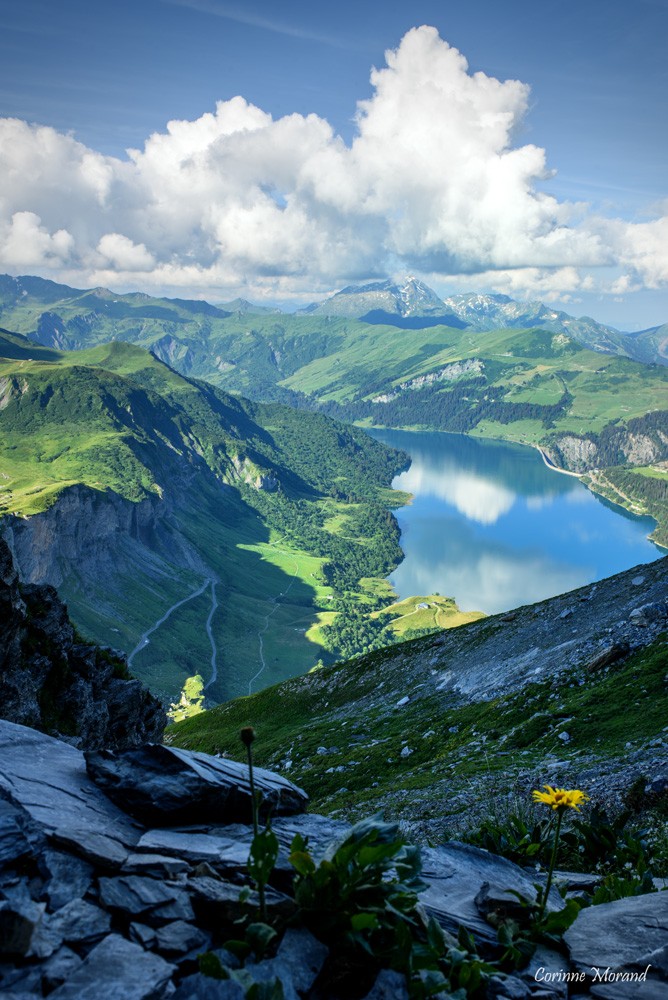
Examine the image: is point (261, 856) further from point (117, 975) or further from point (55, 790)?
point (55, 790)

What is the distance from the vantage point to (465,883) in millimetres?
11102

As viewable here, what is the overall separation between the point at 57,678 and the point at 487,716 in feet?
86.5

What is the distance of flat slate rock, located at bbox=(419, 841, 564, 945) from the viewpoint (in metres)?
9.66

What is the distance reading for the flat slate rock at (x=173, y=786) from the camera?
10.6 metres

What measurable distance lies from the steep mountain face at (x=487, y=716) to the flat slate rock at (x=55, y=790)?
45.8 ft

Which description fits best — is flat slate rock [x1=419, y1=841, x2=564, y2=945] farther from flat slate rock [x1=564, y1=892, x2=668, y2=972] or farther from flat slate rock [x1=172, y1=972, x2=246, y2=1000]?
flat slate rock [x1=172, y1=972, x2=246, y2=1000]

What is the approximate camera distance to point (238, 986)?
6672 millimetres

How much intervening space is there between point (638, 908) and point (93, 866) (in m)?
8.28

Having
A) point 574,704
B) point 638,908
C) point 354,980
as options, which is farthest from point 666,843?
point 574,704

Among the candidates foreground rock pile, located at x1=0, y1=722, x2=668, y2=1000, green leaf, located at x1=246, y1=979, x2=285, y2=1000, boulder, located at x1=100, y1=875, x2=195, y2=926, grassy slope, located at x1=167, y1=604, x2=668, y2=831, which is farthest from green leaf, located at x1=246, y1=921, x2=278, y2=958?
grassy slope, located at x1=167, y1=604, x2=668, y2=831

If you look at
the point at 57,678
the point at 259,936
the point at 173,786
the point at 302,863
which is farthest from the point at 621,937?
the point at 57,678

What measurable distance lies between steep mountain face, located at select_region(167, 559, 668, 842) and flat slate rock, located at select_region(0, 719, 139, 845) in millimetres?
13954

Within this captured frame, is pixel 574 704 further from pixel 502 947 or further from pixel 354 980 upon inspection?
pixel 354 980

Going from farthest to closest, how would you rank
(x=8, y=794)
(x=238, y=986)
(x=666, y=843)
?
1. (x=666, y=843)
2. (x=8, y=794)
3. (x=238, y=986)
